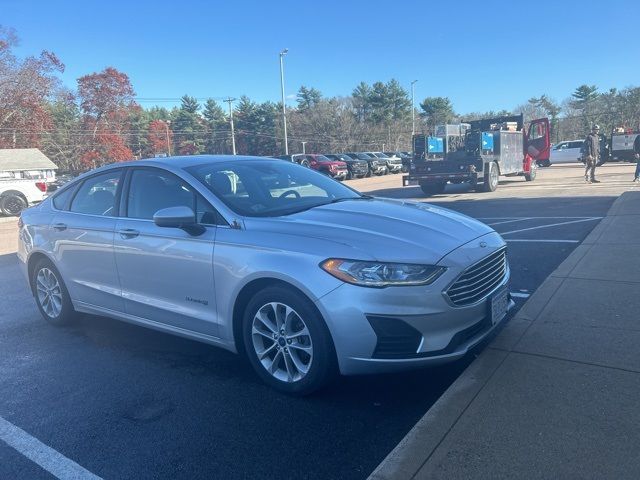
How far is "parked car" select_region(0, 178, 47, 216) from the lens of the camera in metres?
18.9

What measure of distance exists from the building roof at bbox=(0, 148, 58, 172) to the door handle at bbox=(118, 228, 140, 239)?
59.3ft

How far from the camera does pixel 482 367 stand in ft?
12.2

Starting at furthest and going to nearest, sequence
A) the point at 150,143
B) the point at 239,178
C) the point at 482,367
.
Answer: the point at 150,143, the point at 239,178, the point at 482,367

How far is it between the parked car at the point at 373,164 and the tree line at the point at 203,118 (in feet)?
94.0

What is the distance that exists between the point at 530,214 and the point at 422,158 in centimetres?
676

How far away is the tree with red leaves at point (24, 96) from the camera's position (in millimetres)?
44656

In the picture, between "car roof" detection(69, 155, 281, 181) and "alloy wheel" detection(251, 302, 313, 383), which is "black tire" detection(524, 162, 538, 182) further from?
"alloy wheel" detection(251, 302, 313, 383)

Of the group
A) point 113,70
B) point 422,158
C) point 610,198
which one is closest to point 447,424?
point 610,198

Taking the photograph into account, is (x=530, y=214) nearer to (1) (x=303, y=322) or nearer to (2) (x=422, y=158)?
(2) (x=422, y=158)

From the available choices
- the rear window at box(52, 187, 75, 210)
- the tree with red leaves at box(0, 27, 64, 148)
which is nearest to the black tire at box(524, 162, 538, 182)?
the rear window at box(52, 187, 75, 210)

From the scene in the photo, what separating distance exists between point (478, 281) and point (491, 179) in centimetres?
1522

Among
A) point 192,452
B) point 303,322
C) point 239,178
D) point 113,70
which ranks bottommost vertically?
point 192,452

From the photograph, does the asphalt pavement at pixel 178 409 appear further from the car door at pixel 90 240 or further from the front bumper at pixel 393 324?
the car door at pixel 90 240

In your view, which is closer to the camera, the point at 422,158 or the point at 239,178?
the point at 239,178
